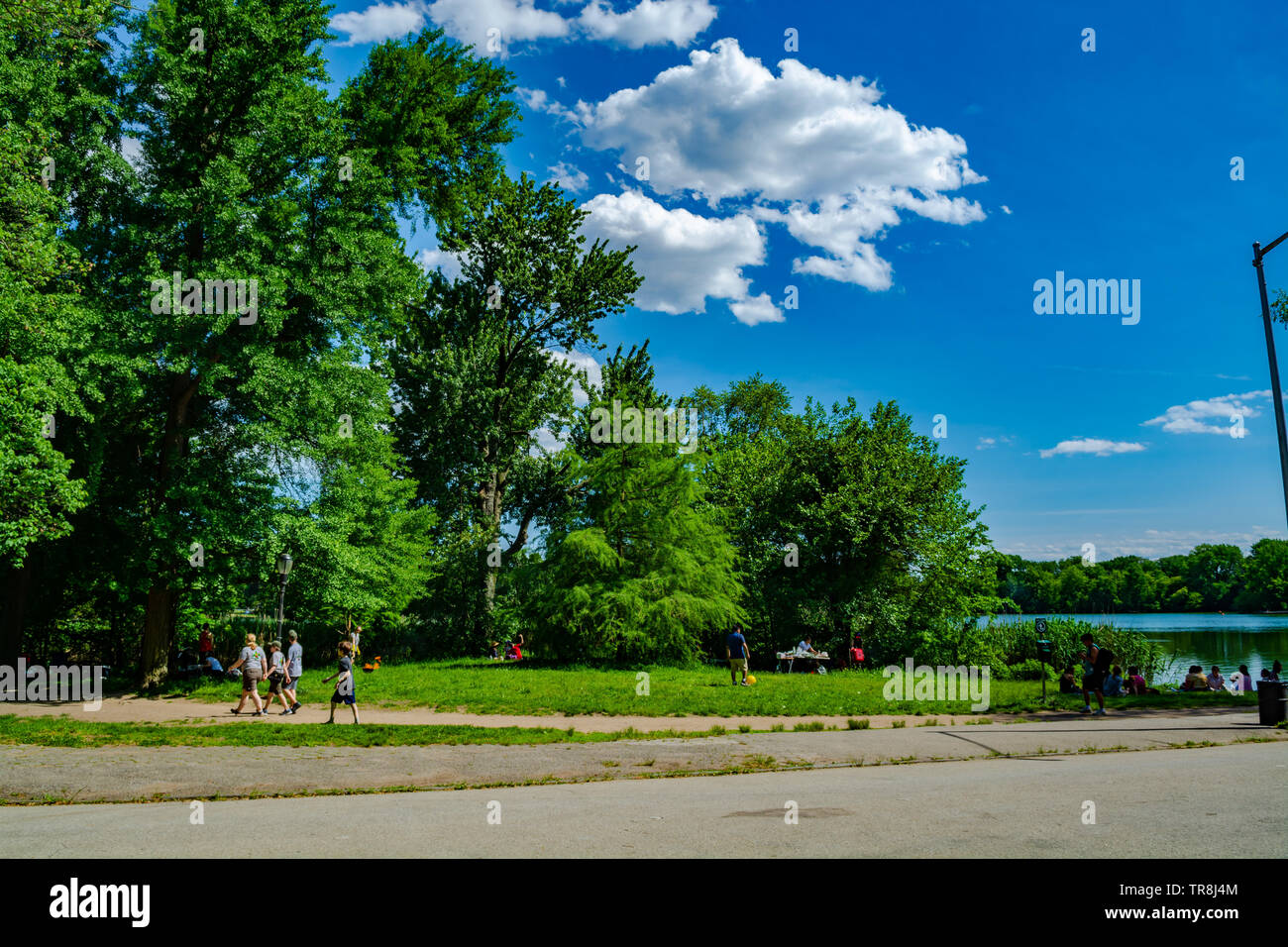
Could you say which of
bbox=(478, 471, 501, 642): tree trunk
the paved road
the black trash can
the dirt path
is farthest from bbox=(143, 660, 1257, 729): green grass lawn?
bbox=(478, 471, 501, 642): tree trunk

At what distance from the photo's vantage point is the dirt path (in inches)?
597

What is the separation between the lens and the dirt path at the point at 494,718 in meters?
15.2

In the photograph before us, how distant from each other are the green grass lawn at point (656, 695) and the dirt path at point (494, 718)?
1.57 feet

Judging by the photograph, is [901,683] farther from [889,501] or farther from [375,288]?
[375,288]

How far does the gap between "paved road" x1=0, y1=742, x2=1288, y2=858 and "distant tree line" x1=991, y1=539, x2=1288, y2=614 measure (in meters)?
131

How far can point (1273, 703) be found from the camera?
15.3 metres

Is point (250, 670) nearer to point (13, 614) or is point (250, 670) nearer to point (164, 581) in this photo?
point (164, 581)

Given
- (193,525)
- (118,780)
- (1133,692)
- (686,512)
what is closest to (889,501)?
(686,512)

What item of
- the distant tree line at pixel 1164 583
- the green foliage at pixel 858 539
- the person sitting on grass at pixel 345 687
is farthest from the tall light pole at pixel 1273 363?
the distant tree line at pixel 1164 583

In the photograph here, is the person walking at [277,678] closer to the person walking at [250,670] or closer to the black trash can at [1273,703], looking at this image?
the person walking at [250,670]

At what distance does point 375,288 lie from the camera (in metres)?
23.0

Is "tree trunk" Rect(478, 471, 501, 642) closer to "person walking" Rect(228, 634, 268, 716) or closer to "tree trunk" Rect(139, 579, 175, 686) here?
"tree trunk" Rect(139, 579, 175, 686)

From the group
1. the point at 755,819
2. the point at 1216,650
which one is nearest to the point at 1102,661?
the point at 755,819
